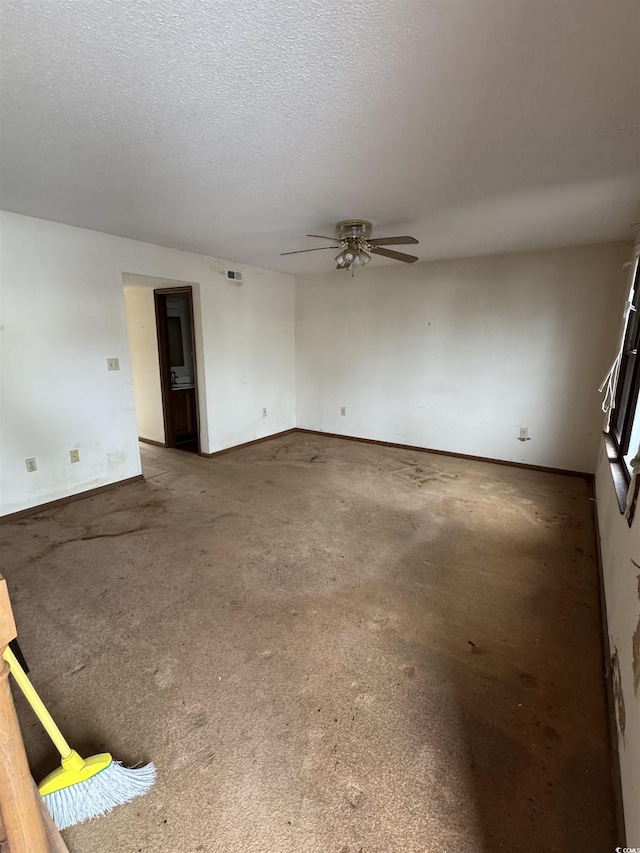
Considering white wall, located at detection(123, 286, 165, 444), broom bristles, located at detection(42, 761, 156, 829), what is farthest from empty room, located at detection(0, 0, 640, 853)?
white wall, located at detection(123, 286, 165, 444)

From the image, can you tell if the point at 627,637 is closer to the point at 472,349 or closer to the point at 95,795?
the point at 95,795

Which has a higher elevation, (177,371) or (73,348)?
(73,348)

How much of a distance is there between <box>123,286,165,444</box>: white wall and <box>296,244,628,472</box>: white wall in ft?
6.46

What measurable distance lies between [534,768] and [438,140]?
2.46 meters

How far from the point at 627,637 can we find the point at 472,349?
11.2 ft

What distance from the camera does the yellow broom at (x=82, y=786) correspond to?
1.12 m

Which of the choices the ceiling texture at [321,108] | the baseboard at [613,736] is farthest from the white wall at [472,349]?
the baseboard at [613,736]

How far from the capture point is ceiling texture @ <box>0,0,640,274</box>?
3.56ft

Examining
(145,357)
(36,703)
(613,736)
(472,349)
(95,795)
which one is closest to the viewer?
(36,703)

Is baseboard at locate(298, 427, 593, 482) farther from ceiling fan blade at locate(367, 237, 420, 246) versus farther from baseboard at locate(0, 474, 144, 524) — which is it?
ceiling fan blade at locate(367, 237, 420, 246)

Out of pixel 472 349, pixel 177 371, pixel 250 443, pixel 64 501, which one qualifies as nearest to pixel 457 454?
pixel 472 349

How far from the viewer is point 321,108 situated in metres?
1.49

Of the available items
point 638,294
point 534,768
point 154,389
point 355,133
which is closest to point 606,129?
point 355,133

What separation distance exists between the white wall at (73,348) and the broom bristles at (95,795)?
8.15ft
